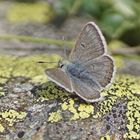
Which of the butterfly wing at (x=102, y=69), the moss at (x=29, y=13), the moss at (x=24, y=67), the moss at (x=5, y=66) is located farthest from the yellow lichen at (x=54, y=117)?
the moss at (x=29, y=13)

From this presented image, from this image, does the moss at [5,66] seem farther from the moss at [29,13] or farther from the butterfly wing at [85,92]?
the moss at [29,13]

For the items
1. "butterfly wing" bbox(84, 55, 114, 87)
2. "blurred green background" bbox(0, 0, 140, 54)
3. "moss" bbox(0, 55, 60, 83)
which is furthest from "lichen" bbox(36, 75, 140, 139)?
"blurred green background" bbox(0, 0, 140, 54)

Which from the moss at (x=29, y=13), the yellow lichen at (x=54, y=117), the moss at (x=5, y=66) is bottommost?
the moss at (x=29, y=13)

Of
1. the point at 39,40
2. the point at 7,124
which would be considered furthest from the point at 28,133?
the point at 39,40

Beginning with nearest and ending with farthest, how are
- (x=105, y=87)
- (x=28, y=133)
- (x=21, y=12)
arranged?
(x=28, y=133), (x=105, y=87), (x=21, y=12)

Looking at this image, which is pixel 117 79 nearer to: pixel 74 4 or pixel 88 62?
pixel 88 62

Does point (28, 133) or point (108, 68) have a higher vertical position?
point (108, 68)
